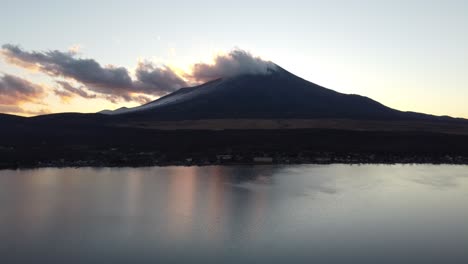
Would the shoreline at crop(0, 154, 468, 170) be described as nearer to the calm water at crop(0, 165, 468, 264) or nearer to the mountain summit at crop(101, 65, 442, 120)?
the calm water at crop(0, 165, 468, 264)

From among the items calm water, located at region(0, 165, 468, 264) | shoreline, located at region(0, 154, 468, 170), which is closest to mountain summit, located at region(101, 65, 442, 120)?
shoreline, located at region(0, 154, 468, 170)

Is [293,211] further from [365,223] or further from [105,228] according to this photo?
[105,228]

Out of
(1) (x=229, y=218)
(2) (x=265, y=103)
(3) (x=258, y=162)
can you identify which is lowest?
(1) (x=229, y=218)

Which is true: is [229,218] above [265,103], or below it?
below

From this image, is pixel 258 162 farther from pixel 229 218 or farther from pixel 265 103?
pixel 265 103

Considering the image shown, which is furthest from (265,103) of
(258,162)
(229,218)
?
(229,218)

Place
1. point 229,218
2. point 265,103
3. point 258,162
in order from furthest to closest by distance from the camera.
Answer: point 265,103
point 258,162
point 229,218
